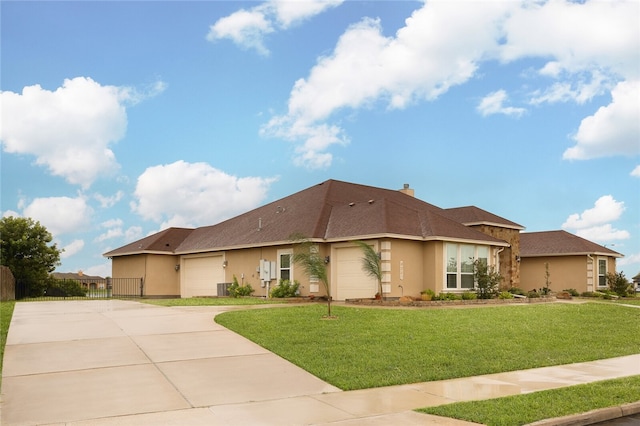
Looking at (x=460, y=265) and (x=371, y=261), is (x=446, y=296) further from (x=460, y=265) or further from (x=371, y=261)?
(x=371, y=261)

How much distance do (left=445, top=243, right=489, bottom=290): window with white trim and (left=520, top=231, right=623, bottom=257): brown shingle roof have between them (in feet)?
41.6

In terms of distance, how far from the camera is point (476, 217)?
109 feet

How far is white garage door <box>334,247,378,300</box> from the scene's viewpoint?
2477 centimetres

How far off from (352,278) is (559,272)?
1856cm

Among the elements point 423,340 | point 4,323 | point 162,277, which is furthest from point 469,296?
point 162,277

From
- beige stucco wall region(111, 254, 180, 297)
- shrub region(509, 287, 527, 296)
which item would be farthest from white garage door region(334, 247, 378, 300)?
beige stucco wall region(111, 254, 180, 297)

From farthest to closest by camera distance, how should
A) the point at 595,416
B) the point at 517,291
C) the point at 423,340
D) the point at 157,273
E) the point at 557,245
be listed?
the point at 557,245 → the point at 157,273 → the point at 517,291 → the point at 423,340 → the point at 595,416

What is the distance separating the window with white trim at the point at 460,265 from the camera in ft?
85.1

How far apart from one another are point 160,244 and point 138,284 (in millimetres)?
2731

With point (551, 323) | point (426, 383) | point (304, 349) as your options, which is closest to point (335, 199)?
point (551, 323)

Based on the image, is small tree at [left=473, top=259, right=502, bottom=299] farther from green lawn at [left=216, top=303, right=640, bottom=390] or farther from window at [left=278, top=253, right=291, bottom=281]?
window at [left=278, top=253, right=291, bottom=281]

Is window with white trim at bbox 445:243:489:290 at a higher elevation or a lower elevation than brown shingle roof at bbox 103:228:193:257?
lower

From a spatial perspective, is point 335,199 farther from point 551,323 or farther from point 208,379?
point 208,379

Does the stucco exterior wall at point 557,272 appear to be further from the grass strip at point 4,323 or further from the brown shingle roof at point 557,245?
the grass strip at point 4,323
